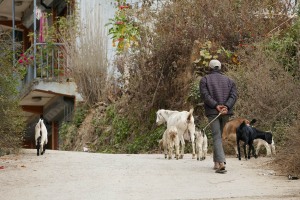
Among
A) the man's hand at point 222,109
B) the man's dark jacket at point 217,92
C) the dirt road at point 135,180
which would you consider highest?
the man's dark jacket at point 217,92

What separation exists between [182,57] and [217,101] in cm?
803

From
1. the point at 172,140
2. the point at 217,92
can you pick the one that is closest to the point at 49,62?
the point at 172,140

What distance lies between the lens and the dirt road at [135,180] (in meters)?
13.0

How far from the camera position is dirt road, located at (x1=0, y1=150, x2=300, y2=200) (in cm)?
1299

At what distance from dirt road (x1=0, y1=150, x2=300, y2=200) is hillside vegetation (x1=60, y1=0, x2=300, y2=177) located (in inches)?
162

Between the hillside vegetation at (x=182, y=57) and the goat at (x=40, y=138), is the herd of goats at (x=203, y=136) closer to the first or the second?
the hillside vegetation at (x=182, y=57)

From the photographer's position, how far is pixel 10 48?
2014 centimetres

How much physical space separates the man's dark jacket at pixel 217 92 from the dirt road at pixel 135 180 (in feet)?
4.03

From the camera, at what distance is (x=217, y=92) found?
16203mm

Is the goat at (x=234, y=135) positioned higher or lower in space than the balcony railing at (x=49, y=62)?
lower

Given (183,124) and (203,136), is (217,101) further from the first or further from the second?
(183,124)

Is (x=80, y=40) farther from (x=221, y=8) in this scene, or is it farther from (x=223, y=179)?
(x=223, y=179)

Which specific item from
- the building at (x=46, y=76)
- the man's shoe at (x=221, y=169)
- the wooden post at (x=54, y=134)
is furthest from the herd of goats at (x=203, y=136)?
the wooden post at (x=54, y=134)

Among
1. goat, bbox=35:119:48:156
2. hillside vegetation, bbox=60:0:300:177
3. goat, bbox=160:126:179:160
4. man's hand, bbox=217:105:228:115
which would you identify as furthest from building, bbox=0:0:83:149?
man's hand, bbox=217:105:228:115
